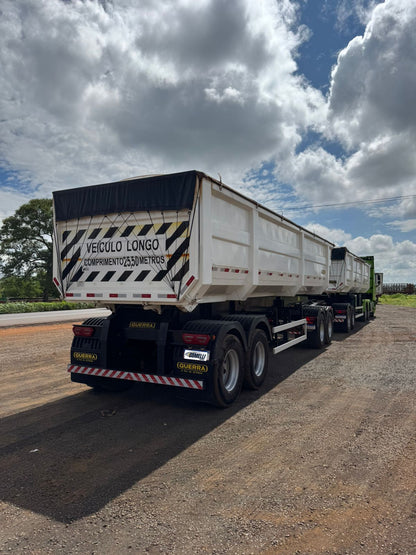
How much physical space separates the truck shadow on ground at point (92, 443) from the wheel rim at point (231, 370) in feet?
1.07

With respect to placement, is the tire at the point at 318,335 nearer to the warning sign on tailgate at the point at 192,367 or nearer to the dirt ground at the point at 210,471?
the dirt ground at the point at 210,471

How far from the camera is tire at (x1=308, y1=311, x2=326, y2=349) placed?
1062 cm

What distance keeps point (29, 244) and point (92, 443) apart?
141 feet

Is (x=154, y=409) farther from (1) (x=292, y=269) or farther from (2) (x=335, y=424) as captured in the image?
(1) (x=292, y=269)

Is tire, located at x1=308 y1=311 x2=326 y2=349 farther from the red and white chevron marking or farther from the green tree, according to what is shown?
the green tree

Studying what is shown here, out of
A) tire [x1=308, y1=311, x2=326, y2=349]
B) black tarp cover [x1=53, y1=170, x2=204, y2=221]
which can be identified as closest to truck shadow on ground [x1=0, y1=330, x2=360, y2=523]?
black tarp cover [x1=53, y1=170, x2=204, y2=221]

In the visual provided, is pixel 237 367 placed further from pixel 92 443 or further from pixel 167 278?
pixel 92 443

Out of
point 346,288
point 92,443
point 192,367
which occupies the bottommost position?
point 92,443

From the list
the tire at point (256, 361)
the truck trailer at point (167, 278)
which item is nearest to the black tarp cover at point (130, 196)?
the truck trailer at point (167, 278)

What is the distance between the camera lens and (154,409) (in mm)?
5621

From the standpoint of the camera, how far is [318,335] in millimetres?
10633

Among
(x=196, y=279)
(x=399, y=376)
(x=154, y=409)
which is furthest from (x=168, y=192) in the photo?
(x=399, y=376)

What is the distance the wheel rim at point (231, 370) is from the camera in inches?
229

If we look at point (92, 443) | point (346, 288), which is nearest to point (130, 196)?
point (92, 443)
